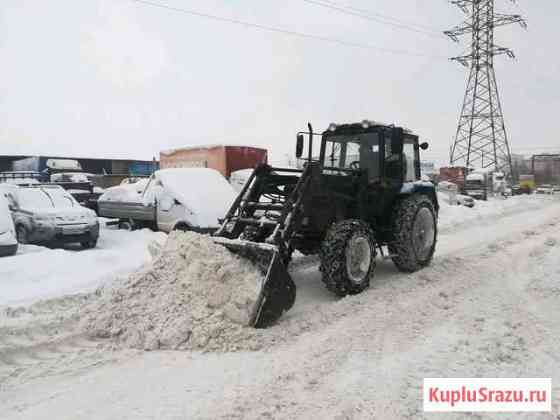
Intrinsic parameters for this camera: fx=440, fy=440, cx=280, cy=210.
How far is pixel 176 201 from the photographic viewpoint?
9344 mm

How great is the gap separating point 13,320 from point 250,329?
8.18ft

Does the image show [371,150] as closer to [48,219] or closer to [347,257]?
[347,257]

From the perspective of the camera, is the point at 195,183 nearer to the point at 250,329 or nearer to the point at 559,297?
the point at 250,329

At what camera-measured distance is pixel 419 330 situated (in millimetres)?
4277

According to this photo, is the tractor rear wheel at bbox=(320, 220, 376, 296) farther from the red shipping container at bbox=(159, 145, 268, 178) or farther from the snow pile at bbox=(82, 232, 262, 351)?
the red shipping container at bbox=(159, 145, 268, 178)

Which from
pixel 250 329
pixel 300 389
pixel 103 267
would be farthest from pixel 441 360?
pixel 103 267

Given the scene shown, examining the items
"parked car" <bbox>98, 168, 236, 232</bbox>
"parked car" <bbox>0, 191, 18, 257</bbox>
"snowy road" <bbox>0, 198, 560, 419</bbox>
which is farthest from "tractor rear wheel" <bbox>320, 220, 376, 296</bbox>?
"parked car" <bbox>0, 191, 18, 257</bbox>

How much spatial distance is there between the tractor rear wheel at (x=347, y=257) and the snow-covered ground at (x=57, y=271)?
9.95 ft

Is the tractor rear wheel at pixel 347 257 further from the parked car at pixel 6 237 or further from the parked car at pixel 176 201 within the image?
the parked car at pixel 6 237

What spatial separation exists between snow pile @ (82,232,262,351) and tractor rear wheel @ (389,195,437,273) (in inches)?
105

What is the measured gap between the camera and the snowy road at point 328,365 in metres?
2.98

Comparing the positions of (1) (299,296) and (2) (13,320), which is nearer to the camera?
(2) (13,320)

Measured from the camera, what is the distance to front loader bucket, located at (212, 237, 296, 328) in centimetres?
425

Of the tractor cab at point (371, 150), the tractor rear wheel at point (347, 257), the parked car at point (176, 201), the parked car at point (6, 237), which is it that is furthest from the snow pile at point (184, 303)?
the parked car at point (176, 201)
